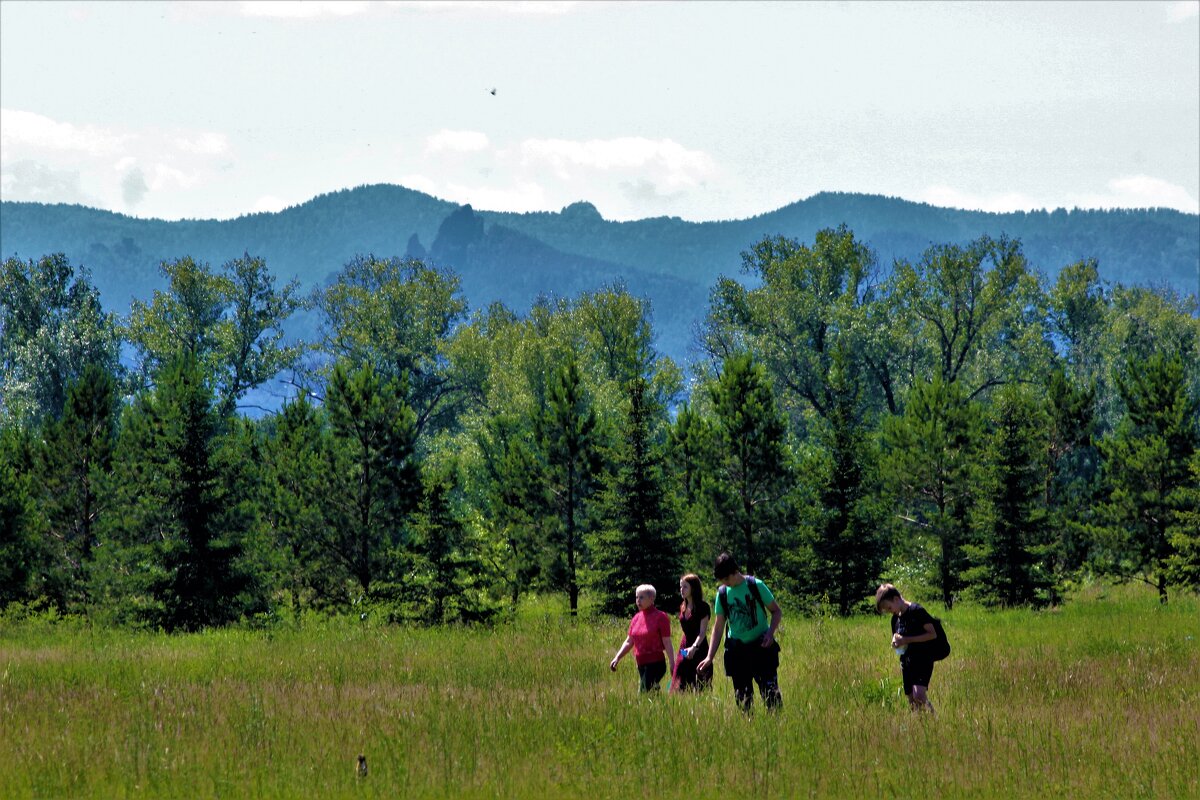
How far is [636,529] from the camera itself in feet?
89.4

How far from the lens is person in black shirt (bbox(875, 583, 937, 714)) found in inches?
448

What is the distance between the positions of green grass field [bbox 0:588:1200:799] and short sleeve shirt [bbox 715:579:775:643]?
74 cm

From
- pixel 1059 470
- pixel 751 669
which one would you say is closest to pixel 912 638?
pixel 751 669

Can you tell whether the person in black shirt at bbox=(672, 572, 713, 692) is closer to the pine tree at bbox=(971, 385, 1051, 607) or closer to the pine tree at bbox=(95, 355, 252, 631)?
the pine tree at bbox=(95, 355, 252, 631)

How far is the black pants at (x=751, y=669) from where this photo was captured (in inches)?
448

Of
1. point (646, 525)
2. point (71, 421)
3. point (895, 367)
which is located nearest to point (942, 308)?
point (895, 367)

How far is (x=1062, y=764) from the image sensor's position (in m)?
9.25

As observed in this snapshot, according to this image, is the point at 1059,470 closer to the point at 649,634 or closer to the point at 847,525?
the point at 847,525

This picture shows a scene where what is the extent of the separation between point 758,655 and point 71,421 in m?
A: 24.8

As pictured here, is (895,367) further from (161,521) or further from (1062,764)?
(1062,764)

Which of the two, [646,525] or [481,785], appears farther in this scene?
[646,525]

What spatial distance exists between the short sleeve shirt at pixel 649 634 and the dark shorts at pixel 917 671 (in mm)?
2332

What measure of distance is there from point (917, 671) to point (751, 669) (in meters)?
1.60

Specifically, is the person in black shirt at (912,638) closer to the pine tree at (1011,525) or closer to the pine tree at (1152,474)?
the pine tree at (1011,525)
